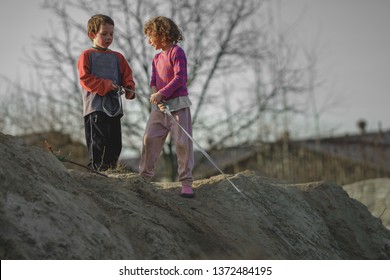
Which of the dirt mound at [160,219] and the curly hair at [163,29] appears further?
the curly hair at [163,29]

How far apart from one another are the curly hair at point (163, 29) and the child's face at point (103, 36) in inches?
14.6

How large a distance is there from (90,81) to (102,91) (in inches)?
6.0

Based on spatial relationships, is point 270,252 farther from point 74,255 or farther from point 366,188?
point 366,188

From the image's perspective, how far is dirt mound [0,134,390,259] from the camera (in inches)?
173

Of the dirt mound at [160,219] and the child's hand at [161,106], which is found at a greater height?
the child's hand at [161,106]

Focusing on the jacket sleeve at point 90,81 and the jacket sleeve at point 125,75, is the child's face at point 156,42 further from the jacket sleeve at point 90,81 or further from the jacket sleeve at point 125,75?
the jacket sleeve at point 90,81

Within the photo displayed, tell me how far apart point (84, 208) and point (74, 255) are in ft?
1.94

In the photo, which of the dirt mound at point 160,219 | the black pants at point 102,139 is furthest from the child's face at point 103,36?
the dirt mound at point 160,219

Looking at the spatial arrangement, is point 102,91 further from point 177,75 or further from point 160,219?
point 160,219

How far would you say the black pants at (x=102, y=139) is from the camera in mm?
6301

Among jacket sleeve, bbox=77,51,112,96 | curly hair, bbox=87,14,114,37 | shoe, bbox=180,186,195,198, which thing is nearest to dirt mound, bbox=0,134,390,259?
shoe, bbox=180,186,195,198

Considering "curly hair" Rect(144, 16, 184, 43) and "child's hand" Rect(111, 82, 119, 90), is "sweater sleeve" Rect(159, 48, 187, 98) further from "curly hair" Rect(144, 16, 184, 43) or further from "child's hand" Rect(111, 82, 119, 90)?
"child's hand" Rect(111, 82, 119, 90)

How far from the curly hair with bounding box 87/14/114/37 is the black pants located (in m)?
0.82
